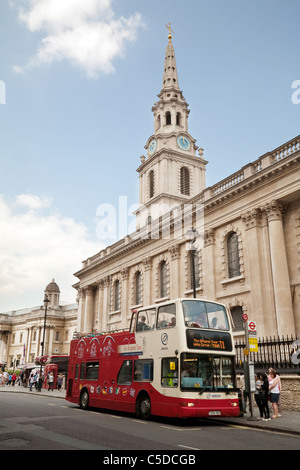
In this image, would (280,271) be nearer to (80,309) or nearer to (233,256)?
(233,256)

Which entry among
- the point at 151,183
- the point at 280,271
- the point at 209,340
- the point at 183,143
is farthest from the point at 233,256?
the point at 183,143

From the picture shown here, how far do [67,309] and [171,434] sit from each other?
3345 inches

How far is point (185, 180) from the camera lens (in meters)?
45.5

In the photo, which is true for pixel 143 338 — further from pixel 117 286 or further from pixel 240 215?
pixel 117 286

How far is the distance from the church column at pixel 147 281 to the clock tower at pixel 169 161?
8680 mm

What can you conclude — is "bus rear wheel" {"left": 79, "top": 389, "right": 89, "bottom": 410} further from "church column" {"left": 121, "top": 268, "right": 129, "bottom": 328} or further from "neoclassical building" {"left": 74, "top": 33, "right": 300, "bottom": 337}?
"church column" {"left": 121, "top": 268, "right": 129, "bottom": 328}

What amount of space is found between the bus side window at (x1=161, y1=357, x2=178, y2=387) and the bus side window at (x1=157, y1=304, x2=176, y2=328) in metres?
1.08

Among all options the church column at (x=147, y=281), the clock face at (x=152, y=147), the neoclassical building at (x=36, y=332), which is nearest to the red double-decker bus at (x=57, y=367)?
the church column at (x=147, y=281)

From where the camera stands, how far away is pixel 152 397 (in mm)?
13320

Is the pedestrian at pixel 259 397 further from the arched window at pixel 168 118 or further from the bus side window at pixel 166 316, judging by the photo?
the arched window at pixel 168 118

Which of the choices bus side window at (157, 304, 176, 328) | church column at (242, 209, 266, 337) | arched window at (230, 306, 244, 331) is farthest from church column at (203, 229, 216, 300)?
bus side window at (157, 304, 176, 328)

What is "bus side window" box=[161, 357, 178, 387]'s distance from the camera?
12.4 m

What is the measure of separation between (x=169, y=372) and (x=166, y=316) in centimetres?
178
